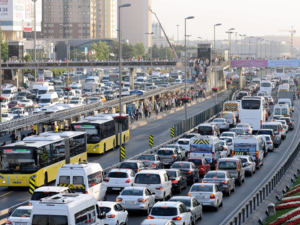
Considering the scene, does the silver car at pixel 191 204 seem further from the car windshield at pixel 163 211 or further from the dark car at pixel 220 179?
the dark car at pixel 220 179

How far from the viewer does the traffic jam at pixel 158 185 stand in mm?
25375

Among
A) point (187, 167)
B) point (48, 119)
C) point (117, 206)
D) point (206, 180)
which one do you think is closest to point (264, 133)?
point (48, 119)

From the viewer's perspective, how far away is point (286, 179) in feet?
144

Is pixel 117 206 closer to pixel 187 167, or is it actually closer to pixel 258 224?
pixel 258 224

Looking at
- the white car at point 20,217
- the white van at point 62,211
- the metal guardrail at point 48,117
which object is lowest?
the white car at point 20,217

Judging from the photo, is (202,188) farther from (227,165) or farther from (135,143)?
(135,143)

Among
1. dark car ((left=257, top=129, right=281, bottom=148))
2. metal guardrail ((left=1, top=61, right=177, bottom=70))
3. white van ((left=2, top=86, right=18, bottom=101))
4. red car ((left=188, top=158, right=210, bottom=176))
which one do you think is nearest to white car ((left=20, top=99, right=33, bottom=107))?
white van ((left=2, top=86, right=18, bottom=101))

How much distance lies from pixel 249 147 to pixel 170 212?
2214 centimetres

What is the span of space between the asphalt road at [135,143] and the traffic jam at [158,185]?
111 inches

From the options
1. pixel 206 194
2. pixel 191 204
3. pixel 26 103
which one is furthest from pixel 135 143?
pixel 26 103

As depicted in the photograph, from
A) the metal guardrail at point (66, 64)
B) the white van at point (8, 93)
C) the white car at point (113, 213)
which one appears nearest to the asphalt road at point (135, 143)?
the white car at point (113, 213)

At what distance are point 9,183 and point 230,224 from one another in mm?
16105

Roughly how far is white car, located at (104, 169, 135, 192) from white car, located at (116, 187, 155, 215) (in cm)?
437

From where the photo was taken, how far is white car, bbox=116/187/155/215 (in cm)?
3275
